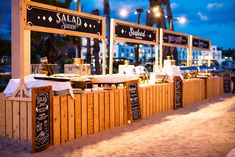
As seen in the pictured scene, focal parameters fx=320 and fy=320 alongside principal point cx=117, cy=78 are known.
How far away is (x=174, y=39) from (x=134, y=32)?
11.3 ft

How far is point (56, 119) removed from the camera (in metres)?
6.19

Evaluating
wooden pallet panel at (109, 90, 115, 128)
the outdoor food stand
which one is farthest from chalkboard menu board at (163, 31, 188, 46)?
wooden pallet panel at (109, 90, 115, 128)

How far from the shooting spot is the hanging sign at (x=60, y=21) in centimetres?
651

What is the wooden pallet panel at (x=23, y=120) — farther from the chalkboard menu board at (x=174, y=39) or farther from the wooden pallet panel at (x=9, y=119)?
the chalkboard menu board at (x=174, y=39)

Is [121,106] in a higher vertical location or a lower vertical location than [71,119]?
higher

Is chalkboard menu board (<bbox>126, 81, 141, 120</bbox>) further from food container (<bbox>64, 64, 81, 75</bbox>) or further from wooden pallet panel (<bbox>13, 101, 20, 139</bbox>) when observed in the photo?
wooden pallet panel (<bbox>13, 101, 20, 139</bbox>)

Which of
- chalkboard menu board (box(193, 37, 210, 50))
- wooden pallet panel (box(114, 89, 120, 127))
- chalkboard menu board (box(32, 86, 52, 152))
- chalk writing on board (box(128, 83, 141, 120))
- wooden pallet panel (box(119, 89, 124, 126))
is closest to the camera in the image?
chalkboard menu board (box(32, 86, 52, 152))

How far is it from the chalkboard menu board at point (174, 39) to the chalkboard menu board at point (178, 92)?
5.72ft

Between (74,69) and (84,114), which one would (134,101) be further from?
(84,114)

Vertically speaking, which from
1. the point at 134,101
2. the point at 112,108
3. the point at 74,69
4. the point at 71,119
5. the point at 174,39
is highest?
the point at 174,39

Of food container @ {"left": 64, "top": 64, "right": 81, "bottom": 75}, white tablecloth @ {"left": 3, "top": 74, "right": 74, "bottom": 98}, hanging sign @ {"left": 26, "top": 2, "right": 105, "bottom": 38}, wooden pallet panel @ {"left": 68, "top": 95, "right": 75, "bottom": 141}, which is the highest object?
hanging sign @ {"left": 26, "top": 2, "right": 105, "bottom": 38}

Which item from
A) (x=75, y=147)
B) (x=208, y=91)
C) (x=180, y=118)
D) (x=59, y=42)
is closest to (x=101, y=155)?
(x=75, y=147)

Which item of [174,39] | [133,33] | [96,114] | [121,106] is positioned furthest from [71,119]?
[174,39]

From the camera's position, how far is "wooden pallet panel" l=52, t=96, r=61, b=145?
6139 mm
